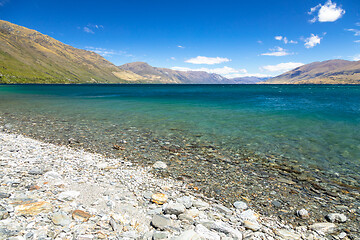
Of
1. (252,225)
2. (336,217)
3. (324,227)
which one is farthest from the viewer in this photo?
(336,217)

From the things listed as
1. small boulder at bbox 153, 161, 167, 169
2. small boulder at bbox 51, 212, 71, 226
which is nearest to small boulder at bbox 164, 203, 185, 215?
small boulder at bbox 51, 212, 71, 226

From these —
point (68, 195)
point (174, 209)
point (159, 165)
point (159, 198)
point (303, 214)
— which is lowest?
point (303, 214)

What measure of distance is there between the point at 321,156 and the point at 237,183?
9.75m

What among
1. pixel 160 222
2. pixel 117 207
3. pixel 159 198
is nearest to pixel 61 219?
pixel 117 207

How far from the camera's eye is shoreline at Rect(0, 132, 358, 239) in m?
6.58

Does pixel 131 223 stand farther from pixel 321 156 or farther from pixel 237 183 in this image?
pixel 321 156

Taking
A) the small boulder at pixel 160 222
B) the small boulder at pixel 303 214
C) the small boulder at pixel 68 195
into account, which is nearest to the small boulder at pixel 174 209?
the small boulder at pixel 160 222

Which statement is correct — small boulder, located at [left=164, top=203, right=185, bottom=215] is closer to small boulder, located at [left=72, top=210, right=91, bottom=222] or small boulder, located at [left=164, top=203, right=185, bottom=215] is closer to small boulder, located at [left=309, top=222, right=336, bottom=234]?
small boulder, located at [left=72, top=210, right=91, bottom=222]

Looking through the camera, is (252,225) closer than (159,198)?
Yes

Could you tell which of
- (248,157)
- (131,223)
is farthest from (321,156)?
(131,223)

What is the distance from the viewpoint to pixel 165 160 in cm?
1474

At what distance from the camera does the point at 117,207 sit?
26.1 ft

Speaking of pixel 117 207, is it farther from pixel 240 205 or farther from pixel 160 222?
pixel 240 205

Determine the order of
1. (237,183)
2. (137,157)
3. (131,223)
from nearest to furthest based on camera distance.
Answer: (131,223), (237,183), (137,157)
